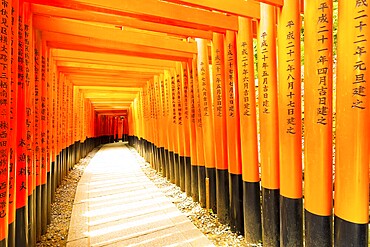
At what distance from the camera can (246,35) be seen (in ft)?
12.5

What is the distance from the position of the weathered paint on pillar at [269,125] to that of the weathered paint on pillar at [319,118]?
66cm

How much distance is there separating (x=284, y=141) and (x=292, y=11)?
1.58 meters

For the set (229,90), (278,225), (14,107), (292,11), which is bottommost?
(278,225)

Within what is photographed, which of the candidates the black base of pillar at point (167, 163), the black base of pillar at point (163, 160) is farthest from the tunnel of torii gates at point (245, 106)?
the black base of pillar at point (163, 160)

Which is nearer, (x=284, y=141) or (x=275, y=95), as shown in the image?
(x=284, y=141)

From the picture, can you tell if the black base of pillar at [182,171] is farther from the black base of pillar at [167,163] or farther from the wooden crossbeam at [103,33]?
the wooden crossbeam at [103,33]

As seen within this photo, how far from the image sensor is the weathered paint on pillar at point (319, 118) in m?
2.57

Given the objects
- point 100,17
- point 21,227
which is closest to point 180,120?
point 100,17

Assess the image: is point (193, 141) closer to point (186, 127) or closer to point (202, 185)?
point (186, 127)

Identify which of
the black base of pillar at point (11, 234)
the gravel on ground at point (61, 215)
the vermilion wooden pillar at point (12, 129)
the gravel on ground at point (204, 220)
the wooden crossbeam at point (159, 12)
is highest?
the wooden crossbeam at point (159, 12)

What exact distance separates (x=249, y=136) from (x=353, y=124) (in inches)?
64.5

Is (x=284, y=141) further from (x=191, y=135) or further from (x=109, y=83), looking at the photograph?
(x=109, y=83)

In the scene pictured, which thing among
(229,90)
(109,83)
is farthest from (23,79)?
(109,83)

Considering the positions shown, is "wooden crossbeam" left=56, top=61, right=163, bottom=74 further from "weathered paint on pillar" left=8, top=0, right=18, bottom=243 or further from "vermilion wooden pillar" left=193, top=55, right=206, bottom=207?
"weathered paint on pillar" left=8, top=0, right=18, bottom=243
